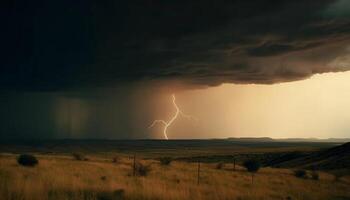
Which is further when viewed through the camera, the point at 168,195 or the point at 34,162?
the point at 34,162

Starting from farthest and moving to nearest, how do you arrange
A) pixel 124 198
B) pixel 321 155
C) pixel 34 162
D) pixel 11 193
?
pixel 321 155 → pixel 34 162 → pixel 124 198 → pixel 11 193

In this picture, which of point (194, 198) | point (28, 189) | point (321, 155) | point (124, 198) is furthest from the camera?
point (321, 155)

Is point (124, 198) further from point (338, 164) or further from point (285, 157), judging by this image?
point (285, 157)

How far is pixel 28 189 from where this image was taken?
487 inches

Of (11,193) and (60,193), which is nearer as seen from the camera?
(11,193)

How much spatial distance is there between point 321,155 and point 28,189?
210 ft

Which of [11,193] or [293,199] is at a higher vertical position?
[11,193]

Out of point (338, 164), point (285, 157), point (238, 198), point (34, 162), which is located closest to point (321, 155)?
point (285, 157)

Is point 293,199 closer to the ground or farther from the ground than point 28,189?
closer to the ground

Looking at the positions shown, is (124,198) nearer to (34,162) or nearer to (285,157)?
(34,162)

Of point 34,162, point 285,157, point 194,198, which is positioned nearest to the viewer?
point 194,198

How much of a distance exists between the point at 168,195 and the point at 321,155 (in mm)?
60635

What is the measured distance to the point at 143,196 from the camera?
13.9 metres

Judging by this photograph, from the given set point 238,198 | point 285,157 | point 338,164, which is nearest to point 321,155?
point 285,157
